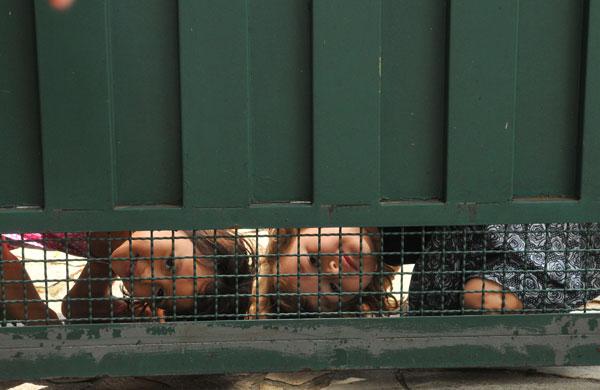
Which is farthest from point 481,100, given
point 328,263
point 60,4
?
point 60,4

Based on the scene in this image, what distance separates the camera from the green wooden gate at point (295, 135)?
232 cm

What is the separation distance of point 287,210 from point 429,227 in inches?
21.3

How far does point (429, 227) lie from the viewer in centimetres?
270

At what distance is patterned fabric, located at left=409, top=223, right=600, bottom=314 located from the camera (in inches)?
100

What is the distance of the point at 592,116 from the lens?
245 centimetres

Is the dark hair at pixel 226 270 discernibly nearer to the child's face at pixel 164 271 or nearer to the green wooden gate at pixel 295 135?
the child's face at pixel 164 271

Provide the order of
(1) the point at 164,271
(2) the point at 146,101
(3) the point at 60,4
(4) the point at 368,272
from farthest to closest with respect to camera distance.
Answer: (1) the point at 164,271 → (4) the point at 368,272 → (2) the point at 146,101 → (3) the point at 60,4

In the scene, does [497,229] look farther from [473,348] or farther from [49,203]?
[49,203]

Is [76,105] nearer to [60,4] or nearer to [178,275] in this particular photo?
[60,4]

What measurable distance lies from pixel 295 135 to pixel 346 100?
0.18 meters

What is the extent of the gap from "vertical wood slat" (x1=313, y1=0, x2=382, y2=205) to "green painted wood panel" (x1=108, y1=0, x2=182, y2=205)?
0.40 meters

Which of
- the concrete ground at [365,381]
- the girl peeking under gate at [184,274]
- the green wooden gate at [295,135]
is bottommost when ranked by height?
the concrete ground at [365,381]

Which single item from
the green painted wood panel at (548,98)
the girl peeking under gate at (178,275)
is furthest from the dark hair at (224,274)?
the green painted wood panel at (548,98)

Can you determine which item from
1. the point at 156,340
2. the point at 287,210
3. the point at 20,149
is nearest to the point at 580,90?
the point at 287,210
